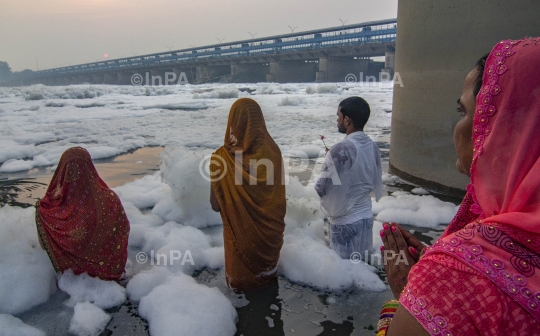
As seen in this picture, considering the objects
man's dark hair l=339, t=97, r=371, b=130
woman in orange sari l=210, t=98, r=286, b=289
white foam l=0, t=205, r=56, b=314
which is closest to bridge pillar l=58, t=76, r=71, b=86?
white foam l=0, t=205, r=56, b=314

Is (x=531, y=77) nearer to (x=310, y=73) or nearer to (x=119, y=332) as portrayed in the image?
(x=119, y=332)

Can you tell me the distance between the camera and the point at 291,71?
43.1m

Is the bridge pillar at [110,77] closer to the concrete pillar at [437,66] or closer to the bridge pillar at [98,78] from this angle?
the bridge pillar at [98,78]

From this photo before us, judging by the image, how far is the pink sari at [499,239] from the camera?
2.13 ft

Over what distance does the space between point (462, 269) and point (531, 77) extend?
436 mm

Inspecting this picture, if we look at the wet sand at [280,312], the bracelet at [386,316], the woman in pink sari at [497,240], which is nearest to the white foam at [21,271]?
the wet sand at [280,312]

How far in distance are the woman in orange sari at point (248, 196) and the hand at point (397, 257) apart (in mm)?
1532

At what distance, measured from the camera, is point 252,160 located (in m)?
2.59

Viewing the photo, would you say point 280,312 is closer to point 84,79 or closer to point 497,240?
point 497,240

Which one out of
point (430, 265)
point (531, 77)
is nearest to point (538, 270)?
point (430, 265)

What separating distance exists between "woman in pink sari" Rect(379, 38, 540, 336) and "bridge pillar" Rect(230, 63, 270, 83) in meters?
45.4

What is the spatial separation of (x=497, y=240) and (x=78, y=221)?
272 centimetres

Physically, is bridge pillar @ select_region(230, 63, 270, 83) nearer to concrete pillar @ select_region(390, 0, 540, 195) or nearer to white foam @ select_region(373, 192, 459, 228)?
concrete pillar @ select_region(390, 0, 540, 195)

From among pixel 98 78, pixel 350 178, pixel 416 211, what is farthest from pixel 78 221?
pixel 98 78
